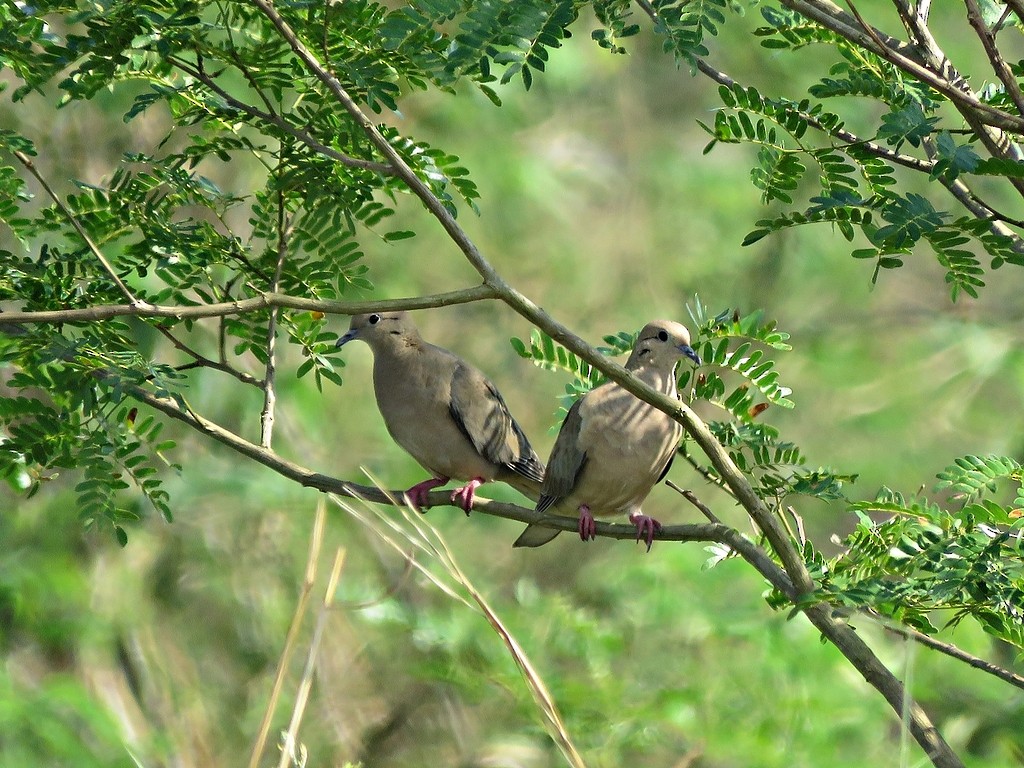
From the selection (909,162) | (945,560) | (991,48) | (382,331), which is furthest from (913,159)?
(382,331)

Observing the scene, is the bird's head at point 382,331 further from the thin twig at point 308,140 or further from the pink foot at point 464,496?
the thin twig at point 308,140

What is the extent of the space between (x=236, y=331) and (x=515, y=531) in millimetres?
6019

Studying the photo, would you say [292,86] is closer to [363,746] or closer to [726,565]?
[726,565]

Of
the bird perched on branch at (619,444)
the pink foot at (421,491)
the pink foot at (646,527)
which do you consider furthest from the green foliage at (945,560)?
the pink foot at (421,491)

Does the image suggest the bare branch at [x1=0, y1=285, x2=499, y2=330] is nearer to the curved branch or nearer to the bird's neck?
the curved branch

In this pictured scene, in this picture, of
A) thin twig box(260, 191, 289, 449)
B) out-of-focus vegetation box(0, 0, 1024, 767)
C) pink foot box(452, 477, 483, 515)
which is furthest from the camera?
pink foot box(452, 477, 483, 515)

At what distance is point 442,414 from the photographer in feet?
15.8

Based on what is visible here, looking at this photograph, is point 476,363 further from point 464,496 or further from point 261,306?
point 261,306

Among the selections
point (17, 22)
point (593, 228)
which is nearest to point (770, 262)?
point (593, 228)

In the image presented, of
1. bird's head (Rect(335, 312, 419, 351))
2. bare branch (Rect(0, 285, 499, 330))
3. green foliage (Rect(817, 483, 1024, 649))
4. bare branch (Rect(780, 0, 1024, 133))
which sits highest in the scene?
bird's head (Rect(335, 312, 419, 351))

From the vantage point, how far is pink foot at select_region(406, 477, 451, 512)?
14.6ft

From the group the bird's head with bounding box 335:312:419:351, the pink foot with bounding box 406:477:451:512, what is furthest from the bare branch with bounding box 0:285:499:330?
the bird's head with bounding box 335:312:419:351

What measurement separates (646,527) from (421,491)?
1263mm

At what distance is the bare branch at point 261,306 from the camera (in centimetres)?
258
